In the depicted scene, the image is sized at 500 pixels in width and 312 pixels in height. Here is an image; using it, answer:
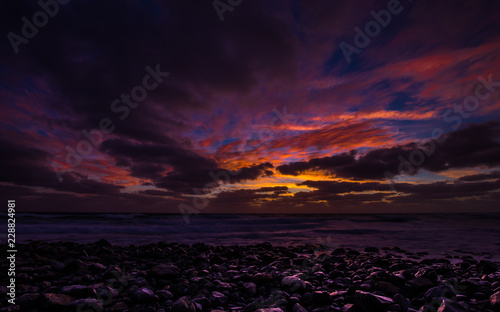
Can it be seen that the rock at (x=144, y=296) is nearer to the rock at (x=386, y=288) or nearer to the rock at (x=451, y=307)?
the rock at (x=386, y=288)

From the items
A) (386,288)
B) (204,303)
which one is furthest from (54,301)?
(386,288)

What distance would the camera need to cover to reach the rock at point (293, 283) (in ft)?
14.6

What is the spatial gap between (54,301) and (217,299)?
2.32m

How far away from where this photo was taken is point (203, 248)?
357 inches

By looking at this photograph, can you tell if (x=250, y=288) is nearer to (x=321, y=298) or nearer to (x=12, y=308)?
(x=321, y=298)

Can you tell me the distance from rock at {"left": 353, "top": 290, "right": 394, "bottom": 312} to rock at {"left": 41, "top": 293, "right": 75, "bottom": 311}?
4246mm

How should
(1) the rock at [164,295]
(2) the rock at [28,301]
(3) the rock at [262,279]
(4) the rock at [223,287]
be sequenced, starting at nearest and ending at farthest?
(2) the rock at [28,301] < (1) the rock at [164,295] < (4) the rock at [223,287] < (3) the rock at [262,279]

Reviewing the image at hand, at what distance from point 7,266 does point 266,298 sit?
587 centimetres

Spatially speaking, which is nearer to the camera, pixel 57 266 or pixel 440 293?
pixel 440 293

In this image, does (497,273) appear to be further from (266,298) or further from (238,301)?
(238,301)

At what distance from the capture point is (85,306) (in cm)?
334

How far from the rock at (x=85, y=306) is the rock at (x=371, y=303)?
376 centimetres

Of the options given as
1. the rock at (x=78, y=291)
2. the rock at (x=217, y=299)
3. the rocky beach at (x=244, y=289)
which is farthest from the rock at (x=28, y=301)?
the rock at (x=217, y=299)

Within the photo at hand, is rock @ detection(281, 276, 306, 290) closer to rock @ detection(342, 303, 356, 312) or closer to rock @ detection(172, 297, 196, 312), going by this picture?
rock @ detection(342, 303, 356, 312)
